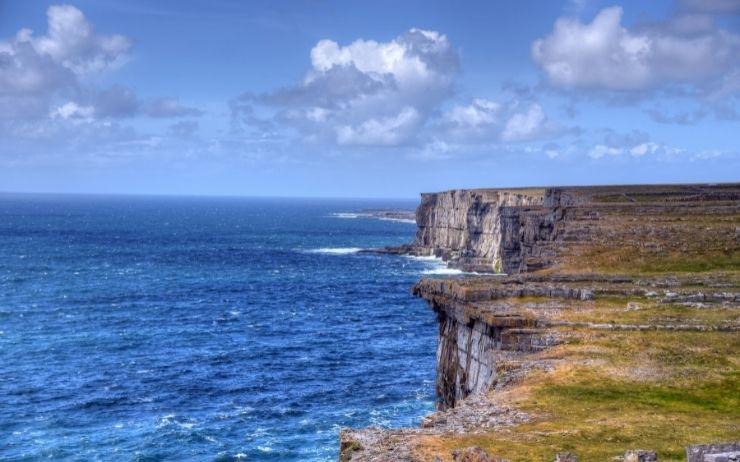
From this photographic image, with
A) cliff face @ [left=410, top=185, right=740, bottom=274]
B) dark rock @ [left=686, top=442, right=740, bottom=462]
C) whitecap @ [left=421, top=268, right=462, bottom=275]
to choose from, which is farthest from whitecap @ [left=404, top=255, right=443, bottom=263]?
dark rock @ [left=686, top=442, right=740, bottom=462]

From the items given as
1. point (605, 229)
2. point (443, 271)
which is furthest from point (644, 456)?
point (443, 271)

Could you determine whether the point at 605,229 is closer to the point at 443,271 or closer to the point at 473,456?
the point at 473,456

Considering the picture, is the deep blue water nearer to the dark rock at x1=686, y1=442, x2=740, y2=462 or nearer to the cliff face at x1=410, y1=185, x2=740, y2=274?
the cliff face at x1=410, y1=185, x2=740, y2=274

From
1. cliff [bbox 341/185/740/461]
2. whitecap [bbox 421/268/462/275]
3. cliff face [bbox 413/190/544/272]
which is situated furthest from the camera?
cliff face [bbox 413/190/544/272]

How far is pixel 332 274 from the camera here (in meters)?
154

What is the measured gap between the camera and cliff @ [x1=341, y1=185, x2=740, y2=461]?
84.8 ft

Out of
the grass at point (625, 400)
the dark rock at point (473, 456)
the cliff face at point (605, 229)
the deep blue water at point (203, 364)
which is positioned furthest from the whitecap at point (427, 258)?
the dark rock at point (473, 456)

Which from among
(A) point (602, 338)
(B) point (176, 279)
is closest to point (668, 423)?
(A) point (602, 338)

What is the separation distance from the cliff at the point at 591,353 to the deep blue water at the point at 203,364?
14.2m

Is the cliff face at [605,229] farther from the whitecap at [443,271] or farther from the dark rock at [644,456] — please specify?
the dark rock at [644,456]

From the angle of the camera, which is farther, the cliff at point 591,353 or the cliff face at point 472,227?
the cliff face at point 472,227

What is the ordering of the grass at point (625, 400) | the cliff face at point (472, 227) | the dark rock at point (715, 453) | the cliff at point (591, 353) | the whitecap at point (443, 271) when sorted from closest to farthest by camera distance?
the dark rock at point (715, 453) → the grass at point (625, 400) → the cliff at point (591, 353) → the whitecap at point (443, 271) → the cliff face at point (472, 227)

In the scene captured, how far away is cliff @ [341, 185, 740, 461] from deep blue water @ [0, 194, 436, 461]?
46.7 feet

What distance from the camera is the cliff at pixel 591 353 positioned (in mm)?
25859
